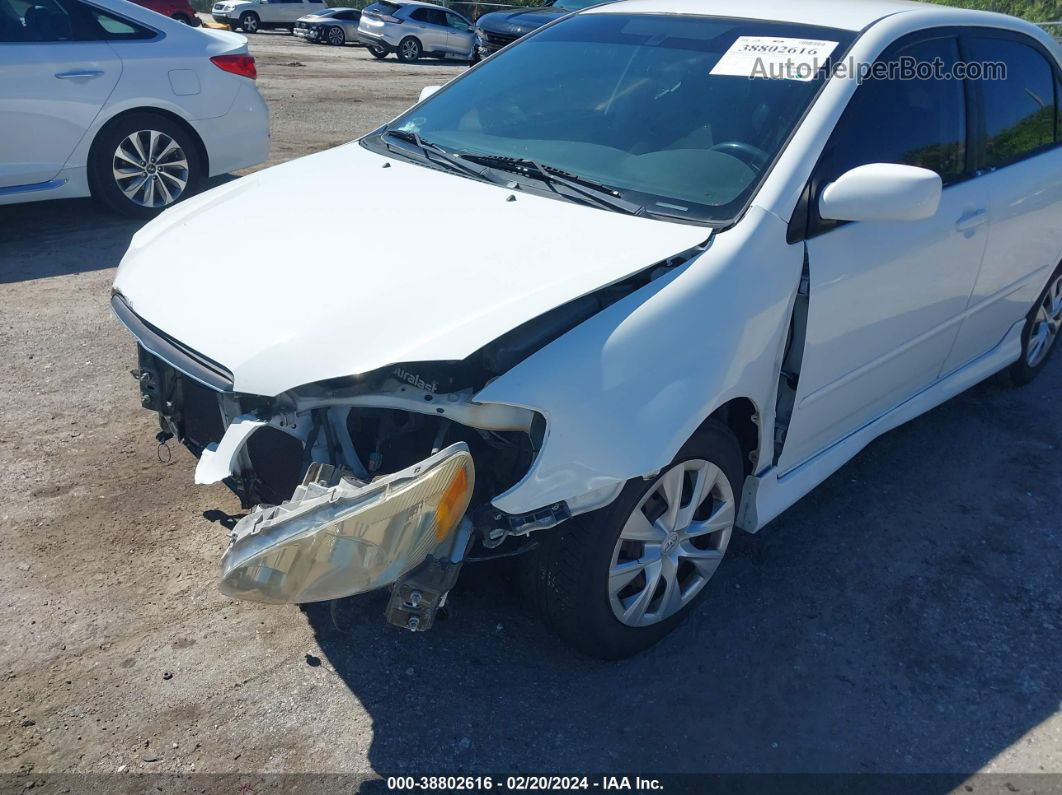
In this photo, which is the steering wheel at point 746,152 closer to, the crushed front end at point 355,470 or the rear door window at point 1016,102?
the crushed front end at point 355,470

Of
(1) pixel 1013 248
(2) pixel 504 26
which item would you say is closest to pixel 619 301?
(1) pixel 1013 248

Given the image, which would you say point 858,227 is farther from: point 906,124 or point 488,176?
point 488,176

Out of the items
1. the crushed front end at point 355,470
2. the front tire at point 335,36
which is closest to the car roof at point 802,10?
the crushed front end at point 355,470

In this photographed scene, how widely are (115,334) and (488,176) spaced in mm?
2723

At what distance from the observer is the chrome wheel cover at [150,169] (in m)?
6.71

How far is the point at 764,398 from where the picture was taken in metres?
3.00

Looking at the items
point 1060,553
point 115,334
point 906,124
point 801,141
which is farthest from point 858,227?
point 115,334

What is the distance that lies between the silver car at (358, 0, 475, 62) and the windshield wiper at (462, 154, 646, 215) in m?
21.1

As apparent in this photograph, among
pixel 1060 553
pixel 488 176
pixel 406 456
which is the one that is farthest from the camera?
pixel 1060 553

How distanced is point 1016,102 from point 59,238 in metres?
5.90

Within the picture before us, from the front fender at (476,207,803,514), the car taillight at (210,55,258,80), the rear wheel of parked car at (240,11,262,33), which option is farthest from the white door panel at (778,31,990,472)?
the rear wheel of parked car at (240,11,262,33)

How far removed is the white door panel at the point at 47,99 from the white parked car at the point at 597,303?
3411mm

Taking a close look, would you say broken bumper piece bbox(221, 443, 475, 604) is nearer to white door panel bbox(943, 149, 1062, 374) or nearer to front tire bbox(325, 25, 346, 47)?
white door panel bbox(943, 149, 1062, 374)

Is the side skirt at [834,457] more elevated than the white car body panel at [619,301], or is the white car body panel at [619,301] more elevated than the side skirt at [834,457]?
the white car body panel at [619,301]
